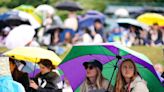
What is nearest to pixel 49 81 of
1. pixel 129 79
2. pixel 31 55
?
pixel 31 55

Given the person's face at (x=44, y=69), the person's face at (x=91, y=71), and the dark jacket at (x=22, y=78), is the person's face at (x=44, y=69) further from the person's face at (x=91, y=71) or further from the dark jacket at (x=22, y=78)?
the person's face at (x=91, y=71)

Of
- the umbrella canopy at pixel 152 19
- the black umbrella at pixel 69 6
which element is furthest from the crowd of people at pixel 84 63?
the black umbrella at pixel 69 6

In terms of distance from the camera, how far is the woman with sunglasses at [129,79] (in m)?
7.12

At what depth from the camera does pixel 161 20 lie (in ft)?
57.1

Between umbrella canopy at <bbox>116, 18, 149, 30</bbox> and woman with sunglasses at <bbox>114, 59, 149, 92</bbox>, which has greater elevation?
umbrella canopy at <bbox>116, 18, 149, 30</bbox>

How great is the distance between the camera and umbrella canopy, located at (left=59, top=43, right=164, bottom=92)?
7.12 m

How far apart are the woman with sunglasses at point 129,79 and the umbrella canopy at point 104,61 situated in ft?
0.36

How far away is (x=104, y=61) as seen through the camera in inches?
299

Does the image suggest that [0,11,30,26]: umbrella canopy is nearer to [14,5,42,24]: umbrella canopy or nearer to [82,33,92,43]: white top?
[14,5,42,24]: umbrella canopy

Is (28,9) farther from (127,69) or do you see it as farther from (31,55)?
(127,69)

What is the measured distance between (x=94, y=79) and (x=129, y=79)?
0.50m

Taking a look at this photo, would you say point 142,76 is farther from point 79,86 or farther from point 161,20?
point 161,20

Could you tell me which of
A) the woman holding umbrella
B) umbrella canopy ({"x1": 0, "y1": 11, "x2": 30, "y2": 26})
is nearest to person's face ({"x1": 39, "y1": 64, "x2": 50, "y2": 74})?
the woman holding umbrella

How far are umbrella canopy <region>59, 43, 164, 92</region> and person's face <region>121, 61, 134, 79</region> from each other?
0.13 metres
